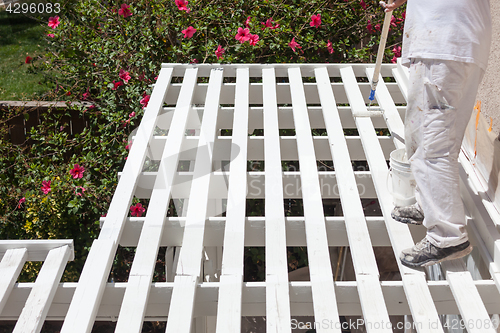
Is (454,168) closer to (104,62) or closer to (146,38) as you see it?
(146,38)

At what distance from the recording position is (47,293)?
1.42 meters

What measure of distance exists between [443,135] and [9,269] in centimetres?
161

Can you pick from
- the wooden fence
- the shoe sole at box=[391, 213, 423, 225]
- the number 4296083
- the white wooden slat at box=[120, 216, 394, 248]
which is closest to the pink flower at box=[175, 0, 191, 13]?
the wooden fence

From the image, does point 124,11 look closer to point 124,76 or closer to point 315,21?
point 124,76

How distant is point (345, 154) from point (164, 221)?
3.19 ft

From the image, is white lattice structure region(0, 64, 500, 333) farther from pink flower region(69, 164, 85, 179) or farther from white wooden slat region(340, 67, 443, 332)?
pink flower region(69, 164, 85, 179)

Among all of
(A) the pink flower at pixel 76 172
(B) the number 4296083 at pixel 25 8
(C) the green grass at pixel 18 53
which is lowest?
(C) the green grass at pixel 18 53

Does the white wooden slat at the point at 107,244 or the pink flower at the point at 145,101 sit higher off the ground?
the white wooden slat at the point at 107,244

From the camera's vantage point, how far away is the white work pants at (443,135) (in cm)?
150

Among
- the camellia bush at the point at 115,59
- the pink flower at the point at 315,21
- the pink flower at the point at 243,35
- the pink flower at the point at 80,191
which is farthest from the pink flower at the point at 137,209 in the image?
the pink flower at the point at 315,21

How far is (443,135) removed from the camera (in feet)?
4.96

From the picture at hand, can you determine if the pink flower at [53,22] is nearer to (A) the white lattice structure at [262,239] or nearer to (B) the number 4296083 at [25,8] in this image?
(A) the white lattice structure at [262,239]

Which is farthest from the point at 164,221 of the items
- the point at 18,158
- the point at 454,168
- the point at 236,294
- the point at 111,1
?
the point at 111,1

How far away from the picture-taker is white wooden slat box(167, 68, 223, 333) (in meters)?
1.36
